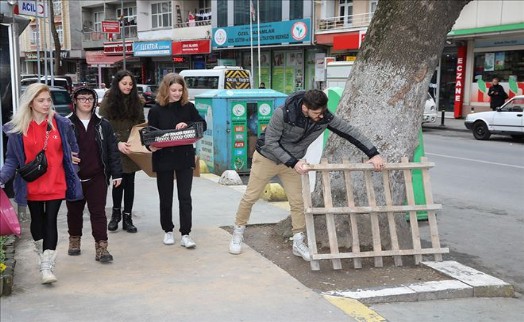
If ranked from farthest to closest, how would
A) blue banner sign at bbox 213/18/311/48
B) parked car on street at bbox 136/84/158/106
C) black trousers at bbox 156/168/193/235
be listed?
parked car on street at bbox 136/84/158/106 < blue banner sign at bbox 213/18/311/48 < black trousers at bbox 156/168/193/235

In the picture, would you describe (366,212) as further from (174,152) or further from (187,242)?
(174,152)

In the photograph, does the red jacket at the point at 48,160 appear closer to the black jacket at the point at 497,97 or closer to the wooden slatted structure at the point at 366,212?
the wooden slatted structure at the point at 366,212

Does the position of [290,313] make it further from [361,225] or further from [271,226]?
[271,226]

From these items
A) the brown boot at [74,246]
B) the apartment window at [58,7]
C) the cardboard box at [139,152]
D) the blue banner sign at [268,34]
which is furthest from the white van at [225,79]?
the apartment window at [58,7]

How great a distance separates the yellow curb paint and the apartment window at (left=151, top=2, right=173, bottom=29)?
38984 millimetres

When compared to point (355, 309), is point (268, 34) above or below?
above

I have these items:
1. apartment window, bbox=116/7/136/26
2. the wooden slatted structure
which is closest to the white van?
the wooden slatted structure

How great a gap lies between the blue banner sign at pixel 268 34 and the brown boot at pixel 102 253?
25109mm

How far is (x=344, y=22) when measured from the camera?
3041 cm

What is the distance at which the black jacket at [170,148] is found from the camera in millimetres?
5270

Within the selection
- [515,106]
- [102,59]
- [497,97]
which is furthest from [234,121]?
[102,59]

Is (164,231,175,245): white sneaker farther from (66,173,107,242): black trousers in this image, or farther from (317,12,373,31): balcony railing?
(317,12,373,31): balcony railing

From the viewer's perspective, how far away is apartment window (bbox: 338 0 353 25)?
30.2m

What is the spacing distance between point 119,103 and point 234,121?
4.45 m
